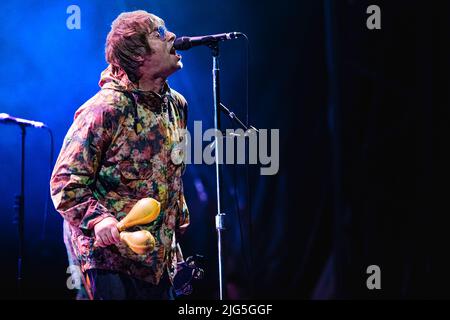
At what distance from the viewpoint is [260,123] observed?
3908 mm

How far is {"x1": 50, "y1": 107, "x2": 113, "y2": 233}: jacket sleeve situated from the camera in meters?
2.20

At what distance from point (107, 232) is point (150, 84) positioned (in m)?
0.77

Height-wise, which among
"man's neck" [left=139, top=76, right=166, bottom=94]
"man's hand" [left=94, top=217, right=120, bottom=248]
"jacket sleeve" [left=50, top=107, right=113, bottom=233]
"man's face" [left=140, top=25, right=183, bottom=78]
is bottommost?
"man's hand" [left=94, top=217, right=120, bottom=248]

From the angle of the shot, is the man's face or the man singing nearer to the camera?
the man singing

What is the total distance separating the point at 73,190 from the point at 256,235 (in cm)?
196

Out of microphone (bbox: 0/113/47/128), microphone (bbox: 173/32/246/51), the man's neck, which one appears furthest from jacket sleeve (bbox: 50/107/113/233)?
microphone (bbox: 0/113/47/128)

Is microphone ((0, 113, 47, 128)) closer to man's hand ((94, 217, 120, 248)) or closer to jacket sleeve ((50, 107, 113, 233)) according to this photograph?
jacket sleeve ((50, 107, 113, 233))

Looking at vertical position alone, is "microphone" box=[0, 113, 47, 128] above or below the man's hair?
below

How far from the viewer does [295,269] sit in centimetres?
388

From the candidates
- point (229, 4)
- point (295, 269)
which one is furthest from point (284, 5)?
point (295, 269)

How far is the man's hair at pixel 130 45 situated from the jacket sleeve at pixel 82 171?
30cm

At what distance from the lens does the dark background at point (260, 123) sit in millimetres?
3414

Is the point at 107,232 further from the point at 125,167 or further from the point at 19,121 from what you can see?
the point at 19,121

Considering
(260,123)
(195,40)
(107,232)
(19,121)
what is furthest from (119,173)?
(260,123)
